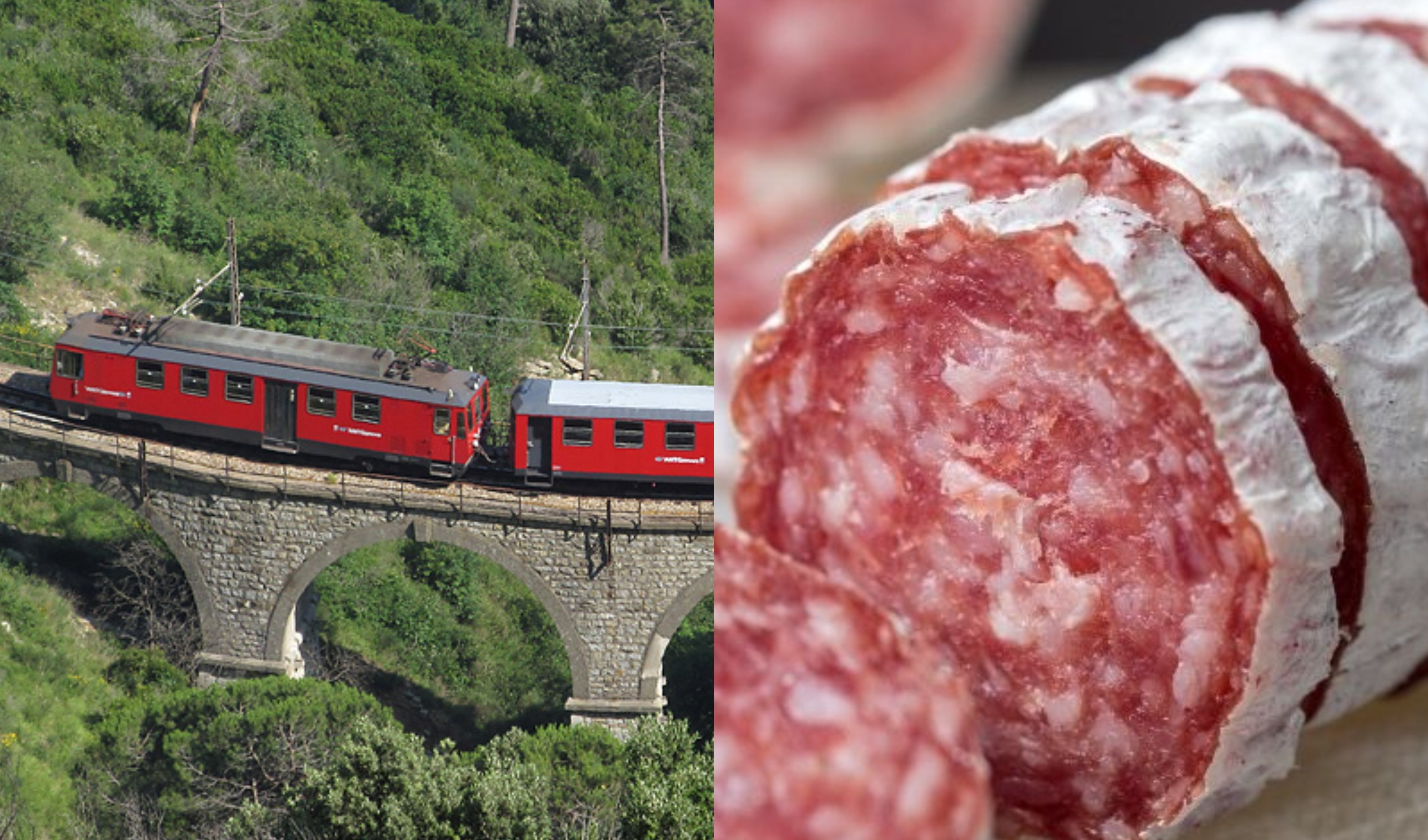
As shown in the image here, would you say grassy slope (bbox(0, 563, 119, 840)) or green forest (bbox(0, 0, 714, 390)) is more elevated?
green forest (bbox(0, 0, 714, 390))

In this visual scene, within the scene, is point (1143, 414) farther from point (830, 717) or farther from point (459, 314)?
point (459, 314)

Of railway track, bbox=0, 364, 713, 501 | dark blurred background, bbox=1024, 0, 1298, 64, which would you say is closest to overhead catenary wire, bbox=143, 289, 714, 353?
railway track, bbox=0, 364, 713, 501

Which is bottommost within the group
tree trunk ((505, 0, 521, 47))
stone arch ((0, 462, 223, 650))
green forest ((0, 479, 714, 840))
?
green forest ((0, 479, 714, 840))

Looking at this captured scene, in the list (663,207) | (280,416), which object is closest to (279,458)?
(280,416)

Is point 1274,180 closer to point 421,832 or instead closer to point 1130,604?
point 1130,604

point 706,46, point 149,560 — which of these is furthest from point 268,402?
point 706,46

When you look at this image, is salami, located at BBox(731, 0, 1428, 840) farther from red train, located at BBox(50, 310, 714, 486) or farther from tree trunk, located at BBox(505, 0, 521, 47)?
tree trunk, located at BBox(505, 0, 521, 47)

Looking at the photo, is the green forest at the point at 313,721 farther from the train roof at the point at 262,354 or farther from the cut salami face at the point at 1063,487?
the cut salami face at the point at 1063,487
